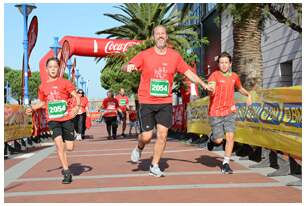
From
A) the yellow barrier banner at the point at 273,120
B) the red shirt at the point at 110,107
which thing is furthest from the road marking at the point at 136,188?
the red shirt at the point at 110,107

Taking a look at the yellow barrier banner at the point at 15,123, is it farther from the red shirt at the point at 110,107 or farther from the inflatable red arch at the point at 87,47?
the inflatable red arch at the point at 87,47

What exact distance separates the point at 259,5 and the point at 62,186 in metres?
6.51

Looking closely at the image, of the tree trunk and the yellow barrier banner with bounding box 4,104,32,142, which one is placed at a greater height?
the tree trunk

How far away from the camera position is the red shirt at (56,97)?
6.85 meters

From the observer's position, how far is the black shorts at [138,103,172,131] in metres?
6.99

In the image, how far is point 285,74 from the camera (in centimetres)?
2261

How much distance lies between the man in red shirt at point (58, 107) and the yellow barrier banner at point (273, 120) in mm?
2903

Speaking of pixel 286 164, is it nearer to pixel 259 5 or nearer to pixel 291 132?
pixel 291 132

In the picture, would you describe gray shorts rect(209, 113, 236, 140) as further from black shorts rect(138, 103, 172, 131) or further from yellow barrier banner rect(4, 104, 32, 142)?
yellow barrier banner rect(4, 104, 32, 142)

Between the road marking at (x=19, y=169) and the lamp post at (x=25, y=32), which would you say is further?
the lamp post at (x=25, y=32)

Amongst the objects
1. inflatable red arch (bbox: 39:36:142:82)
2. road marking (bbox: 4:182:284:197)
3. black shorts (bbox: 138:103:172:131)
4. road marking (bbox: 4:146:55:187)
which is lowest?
road marking (bbox: 4:146:55:187)

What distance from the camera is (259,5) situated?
10.7 metres

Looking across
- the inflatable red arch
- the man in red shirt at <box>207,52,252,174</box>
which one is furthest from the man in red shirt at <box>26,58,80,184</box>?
the inflatable red arch
